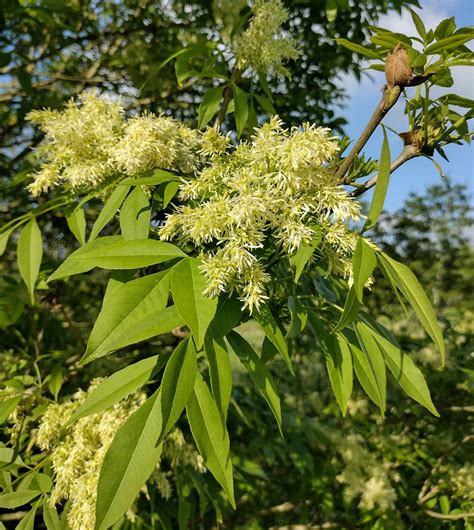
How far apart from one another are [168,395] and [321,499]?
6.88ft

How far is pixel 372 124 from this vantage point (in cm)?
109

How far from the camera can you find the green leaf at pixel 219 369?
0.93 meters

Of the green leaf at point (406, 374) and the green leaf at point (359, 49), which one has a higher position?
the green leaf at point (359, 49)

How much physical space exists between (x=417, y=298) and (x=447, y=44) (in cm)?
50

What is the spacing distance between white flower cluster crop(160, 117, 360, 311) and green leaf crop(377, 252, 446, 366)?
0.35 feet

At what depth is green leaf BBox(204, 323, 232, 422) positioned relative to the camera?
93 centimetres

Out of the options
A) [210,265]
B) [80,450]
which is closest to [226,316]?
[210,265]

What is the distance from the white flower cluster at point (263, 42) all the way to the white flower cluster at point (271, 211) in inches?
30.7

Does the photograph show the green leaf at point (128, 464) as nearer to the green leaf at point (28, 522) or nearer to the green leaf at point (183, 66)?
the green leaf at point (28, 522)

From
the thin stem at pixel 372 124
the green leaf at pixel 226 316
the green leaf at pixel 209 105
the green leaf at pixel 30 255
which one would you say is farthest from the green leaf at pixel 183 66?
the green leaf at pixel 226 316

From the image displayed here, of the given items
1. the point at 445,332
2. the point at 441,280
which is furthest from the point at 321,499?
the point at 441,280

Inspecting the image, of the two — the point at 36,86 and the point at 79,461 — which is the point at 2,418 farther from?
the point at 36,86

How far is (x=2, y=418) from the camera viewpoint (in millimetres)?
1402

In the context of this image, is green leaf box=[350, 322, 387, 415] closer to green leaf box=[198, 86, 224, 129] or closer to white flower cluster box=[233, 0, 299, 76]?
green leaf box=[198, 86, 224, 129]
